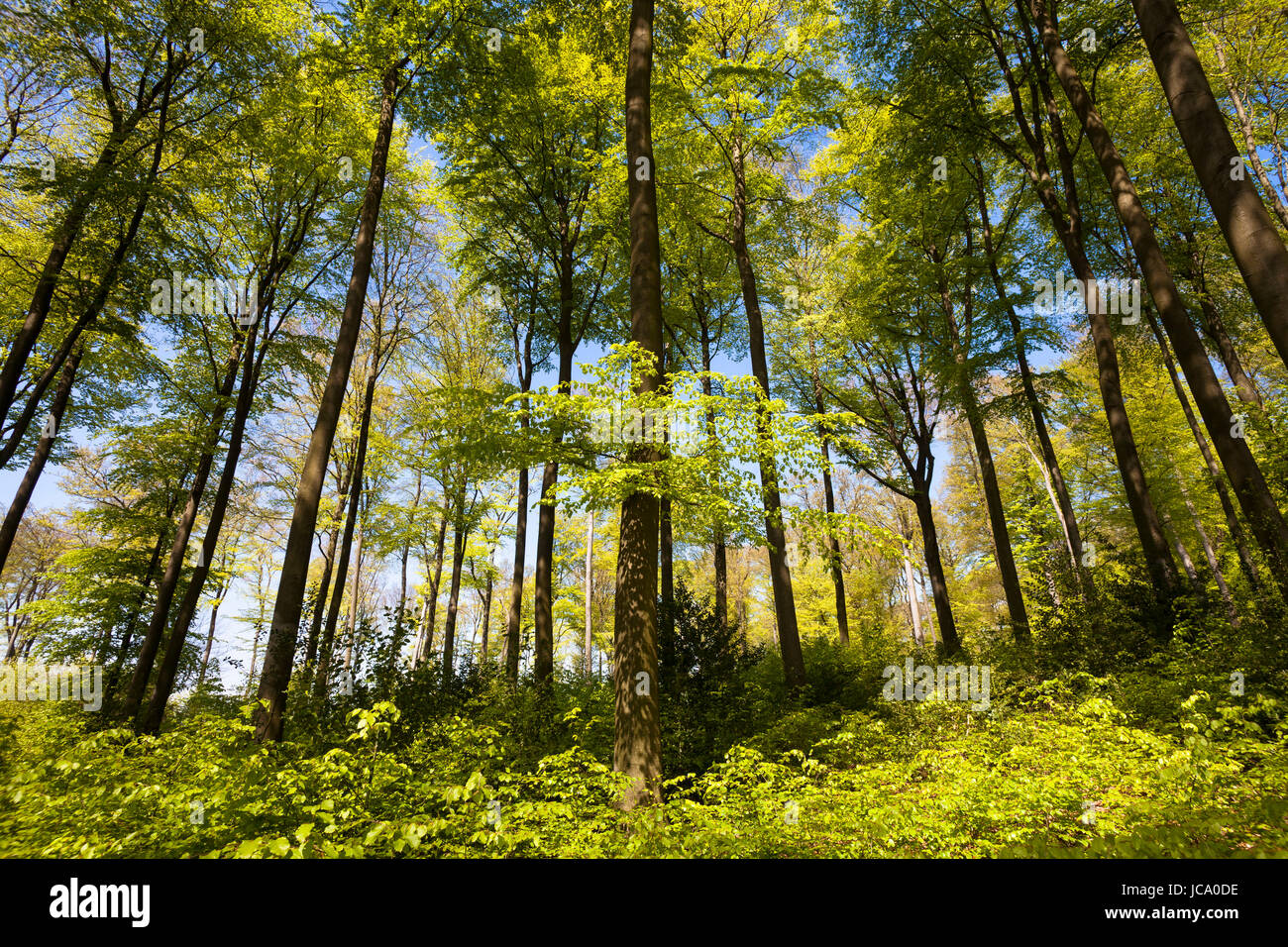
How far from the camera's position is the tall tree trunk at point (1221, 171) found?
14.7 ft

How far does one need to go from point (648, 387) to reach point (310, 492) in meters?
6.12

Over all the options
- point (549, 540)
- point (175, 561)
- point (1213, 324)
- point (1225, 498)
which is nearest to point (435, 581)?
point (175, 561)

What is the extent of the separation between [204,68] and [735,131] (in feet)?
38.6

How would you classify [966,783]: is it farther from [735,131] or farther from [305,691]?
[735,131]

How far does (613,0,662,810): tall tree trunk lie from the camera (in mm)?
5785

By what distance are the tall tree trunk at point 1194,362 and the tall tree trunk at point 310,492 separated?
13.1m

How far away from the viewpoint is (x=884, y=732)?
8039mm

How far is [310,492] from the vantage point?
847 cm

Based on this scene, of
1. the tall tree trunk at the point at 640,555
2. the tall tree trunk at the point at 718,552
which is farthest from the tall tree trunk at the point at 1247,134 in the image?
the tall tree trunk at the point at 640,555

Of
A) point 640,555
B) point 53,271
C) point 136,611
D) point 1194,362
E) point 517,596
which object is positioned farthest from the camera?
point 136,611

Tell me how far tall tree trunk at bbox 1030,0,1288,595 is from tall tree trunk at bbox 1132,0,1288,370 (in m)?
3.20

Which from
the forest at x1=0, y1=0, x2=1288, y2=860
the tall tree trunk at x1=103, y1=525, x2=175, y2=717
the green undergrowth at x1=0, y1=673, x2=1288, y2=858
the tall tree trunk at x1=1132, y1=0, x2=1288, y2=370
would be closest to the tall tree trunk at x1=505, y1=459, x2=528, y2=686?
the forest at x1=0, y1=0, x2=1288, y2=860

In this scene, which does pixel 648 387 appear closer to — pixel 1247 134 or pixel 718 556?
pixel 718 556
